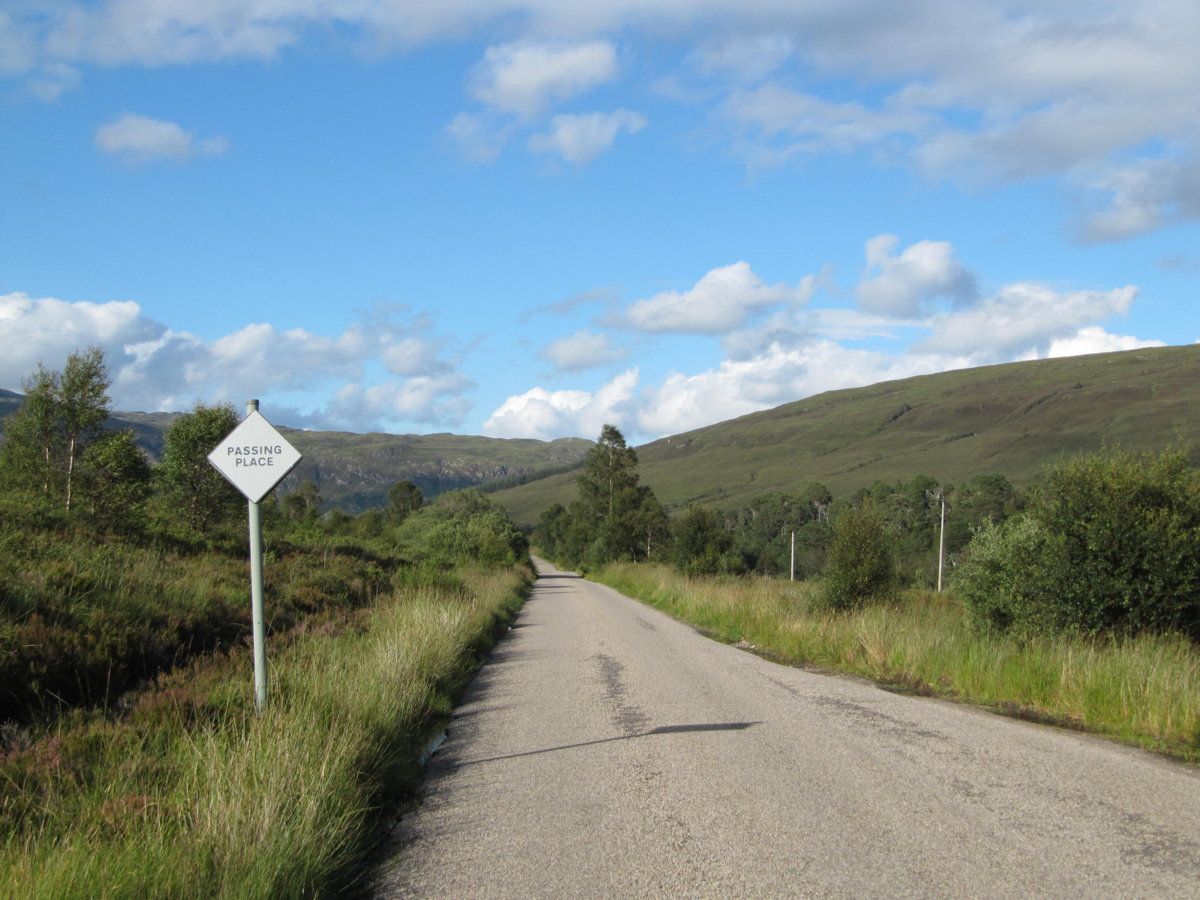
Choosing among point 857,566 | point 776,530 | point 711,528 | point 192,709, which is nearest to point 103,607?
point 192,709

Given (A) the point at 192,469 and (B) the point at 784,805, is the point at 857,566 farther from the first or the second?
(A) the point at 192,469

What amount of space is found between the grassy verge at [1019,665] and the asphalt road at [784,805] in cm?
72

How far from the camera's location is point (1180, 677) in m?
9.76

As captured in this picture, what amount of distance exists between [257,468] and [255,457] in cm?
11

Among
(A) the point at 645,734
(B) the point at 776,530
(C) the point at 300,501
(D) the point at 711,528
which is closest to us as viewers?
(A) the point at 645,734

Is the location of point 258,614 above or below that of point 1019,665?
above

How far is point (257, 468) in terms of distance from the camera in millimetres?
8219

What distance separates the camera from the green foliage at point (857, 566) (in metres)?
21.5

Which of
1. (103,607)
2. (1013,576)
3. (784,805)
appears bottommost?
(784,805)

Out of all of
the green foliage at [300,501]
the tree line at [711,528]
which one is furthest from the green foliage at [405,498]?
the tree line at [711,528]

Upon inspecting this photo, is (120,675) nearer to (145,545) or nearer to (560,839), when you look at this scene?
(560,839)

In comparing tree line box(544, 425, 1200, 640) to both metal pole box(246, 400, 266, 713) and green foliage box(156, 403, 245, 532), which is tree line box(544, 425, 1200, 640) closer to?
metal pole box(246, 400, 266, 713)

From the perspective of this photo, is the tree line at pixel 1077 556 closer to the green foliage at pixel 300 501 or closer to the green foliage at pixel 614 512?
the green foliage at pixel 614 512

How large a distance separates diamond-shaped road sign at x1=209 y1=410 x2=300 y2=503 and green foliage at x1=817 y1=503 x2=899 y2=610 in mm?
15467
